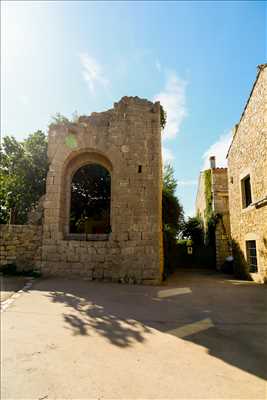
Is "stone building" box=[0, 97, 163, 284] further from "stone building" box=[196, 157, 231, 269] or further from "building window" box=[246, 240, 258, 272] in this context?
"stone building" box=[196, 157, 231, 269]

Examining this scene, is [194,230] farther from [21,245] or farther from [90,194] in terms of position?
[21,245]

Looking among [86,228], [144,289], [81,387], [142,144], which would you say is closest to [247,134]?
[142,144]

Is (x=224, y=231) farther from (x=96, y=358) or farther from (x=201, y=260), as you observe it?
(x=96, y=358)

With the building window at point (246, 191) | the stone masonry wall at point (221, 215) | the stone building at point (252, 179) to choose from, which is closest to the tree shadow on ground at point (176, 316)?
the stone building at point (252, 179)

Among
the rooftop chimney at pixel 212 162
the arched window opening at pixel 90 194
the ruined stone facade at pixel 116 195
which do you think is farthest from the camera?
the rooftop chimney at pixel 212 162

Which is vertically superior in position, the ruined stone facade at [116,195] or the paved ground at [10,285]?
the ruined stone facade at [116,195]

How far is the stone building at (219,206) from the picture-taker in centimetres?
1484

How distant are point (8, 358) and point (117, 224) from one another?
4.54 m

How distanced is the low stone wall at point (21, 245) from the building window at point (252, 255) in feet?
25.0

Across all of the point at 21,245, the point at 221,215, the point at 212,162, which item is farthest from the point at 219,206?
the point at 21,245

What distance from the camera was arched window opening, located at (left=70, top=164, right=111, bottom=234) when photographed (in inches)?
452

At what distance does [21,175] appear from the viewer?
30.7 ft

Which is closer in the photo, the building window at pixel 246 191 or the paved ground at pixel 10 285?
the paved ground at pixel 10 285

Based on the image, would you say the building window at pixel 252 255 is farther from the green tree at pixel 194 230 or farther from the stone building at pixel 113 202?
the green tree at pixel 194 230
